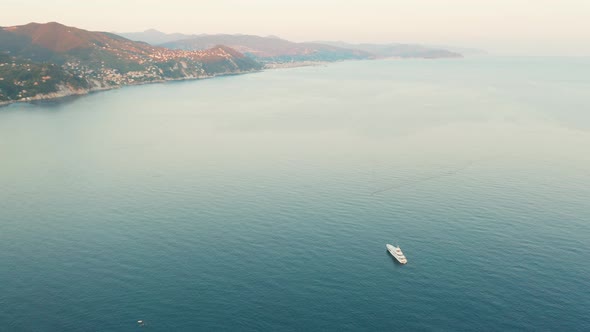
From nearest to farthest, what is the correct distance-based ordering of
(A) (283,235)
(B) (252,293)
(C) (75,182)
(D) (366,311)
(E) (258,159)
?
(D) (366,311)
(B) (252,293)
(A) (283,235)
(C) (75,182)
(E) (258,159)

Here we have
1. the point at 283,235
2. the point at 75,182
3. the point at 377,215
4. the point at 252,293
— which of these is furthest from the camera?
the point at 75,182

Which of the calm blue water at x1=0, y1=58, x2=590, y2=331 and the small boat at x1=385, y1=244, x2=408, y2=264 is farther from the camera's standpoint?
the small boat at x1=385, y1=244, x2=408, y2=264

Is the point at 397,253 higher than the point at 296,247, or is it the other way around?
the point at 397,253

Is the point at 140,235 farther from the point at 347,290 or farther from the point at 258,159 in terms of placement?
the point at 258,159

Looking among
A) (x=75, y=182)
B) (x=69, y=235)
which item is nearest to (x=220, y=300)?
(x=69, y=235)

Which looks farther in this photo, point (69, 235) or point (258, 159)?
point (258, 159)

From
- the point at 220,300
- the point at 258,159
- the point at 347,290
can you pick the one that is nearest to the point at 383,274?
the point at 347,290

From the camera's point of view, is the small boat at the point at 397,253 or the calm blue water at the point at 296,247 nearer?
the calm blue water at the point at 296,247

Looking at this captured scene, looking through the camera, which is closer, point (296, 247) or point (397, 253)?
point (397, 253)
